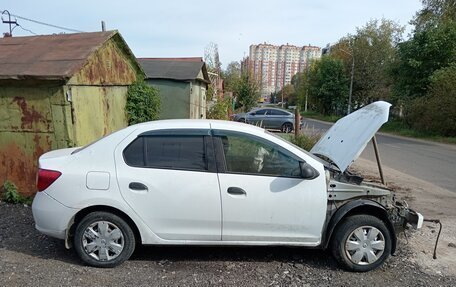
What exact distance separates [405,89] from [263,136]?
25382mm

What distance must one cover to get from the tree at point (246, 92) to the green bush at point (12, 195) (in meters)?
24.8

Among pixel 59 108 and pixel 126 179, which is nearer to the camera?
pixel 126 179

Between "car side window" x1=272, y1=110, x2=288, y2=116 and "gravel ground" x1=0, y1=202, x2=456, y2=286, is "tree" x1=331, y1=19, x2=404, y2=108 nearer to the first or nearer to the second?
"car side window" x1=272, y1=110, x2=288, y2=116

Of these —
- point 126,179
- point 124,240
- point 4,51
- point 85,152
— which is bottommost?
point 124,240

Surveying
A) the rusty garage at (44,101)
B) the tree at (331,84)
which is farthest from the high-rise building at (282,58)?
the rusty garage at (44,101)

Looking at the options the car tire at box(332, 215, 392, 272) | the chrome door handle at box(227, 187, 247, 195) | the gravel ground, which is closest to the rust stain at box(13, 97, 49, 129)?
the gravel ground

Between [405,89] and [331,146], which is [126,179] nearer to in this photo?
[331,146]

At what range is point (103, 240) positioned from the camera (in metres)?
3.65

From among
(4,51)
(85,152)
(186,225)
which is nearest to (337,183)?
(186,225)

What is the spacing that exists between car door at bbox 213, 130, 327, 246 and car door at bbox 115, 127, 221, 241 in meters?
0.13

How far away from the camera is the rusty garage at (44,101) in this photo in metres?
5.43

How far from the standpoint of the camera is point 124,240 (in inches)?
144

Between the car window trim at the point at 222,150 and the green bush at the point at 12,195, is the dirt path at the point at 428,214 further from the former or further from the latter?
the green bush at the point at 12,195

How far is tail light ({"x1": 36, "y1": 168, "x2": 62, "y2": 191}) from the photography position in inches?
142
